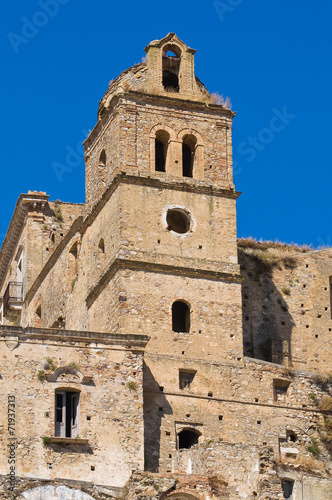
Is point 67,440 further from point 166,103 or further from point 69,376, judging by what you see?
point 166,103

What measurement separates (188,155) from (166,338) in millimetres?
7773

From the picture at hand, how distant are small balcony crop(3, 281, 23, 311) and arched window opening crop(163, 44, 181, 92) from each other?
13.3 meters

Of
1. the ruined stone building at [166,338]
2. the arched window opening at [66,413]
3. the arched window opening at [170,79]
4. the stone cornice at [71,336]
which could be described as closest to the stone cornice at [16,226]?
the ruined stone building at [166,338]

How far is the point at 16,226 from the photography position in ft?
214

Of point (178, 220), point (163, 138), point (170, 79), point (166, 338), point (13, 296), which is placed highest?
point (170, 79)

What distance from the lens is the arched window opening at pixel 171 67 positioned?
180 ft

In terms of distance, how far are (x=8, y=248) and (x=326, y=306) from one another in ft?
56.8

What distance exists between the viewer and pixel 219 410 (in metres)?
48.7

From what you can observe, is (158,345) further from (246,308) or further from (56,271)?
(56,271)

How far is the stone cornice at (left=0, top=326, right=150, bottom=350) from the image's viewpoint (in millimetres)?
45344

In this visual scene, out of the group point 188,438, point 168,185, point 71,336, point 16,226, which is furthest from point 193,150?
point 16,226

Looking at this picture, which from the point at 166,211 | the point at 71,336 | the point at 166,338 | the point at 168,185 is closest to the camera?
the point at 71,336

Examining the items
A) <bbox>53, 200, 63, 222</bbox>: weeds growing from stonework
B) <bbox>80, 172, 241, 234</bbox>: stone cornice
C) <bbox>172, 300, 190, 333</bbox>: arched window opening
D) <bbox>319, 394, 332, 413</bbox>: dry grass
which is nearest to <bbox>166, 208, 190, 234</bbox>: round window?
<bbox>80, 172, 241, 234</bbox>: stone cornice

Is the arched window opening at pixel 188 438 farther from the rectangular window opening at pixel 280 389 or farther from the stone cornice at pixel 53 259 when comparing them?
the stone cornice at pixel 53 259
